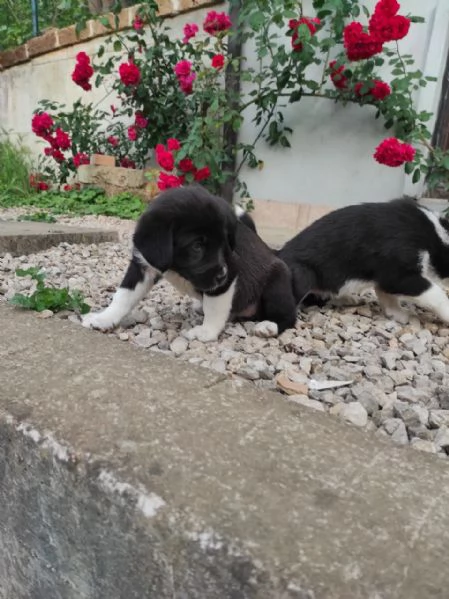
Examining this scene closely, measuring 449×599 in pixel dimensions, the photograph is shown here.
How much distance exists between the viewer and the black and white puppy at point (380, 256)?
2219 millimetres

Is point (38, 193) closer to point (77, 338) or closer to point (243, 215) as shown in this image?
point (243, 215)

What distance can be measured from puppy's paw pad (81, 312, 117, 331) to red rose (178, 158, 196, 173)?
246 centimetres

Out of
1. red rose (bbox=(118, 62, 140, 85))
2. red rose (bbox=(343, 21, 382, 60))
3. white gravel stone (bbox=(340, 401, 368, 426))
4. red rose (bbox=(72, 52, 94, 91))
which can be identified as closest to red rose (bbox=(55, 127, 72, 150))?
red rose (bbox=(72, 52, 94, 91))

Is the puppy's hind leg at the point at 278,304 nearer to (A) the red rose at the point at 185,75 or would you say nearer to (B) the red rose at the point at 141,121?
(A) the red rose at the point at 185,75

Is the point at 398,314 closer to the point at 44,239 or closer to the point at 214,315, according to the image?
the point at 214,315

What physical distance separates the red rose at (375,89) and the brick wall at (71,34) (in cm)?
181

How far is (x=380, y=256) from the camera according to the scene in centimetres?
225

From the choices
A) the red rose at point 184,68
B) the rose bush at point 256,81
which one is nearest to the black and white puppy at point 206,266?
the rose bush at point 256,81

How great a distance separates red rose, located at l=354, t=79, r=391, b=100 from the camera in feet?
11.9

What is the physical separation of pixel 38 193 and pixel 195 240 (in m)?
5.57

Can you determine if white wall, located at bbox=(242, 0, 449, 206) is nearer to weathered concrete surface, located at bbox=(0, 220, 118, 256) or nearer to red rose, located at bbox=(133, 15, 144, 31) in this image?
red rose, located at bbox=(133, 15, 144, 31)

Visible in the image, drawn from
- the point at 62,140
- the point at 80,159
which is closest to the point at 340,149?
the point at 80,159

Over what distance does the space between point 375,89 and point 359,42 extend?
421 millimetres

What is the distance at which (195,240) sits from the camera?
169 centimetres
